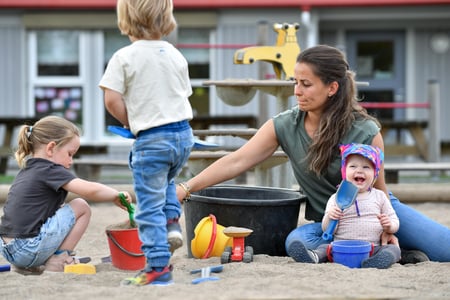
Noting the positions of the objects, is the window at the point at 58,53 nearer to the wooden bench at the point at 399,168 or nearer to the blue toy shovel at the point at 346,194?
the wooden bench at the point at 399,168

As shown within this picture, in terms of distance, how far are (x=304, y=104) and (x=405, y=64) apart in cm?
961

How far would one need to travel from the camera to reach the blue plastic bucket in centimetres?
376

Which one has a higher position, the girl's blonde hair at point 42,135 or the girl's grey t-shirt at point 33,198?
the girl's blonde hair at point 42,135

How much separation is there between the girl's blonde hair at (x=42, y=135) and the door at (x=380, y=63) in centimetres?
959

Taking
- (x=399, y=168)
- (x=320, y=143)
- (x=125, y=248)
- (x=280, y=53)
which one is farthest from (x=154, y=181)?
(x=399, y=168)

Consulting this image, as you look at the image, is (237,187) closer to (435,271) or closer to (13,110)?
(435,271)

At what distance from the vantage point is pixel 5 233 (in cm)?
398

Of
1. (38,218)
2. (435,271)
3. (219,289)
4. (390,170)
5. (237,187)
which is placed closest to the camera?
(219,289)

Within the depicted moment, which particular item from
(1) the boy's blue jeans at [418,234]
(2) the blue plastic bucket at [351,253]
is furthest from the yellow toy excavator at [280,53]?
(2) the blue plastic bucket at [351,253]

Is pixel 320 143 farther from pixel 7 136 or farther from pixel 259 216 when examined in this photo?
pixel 7 136

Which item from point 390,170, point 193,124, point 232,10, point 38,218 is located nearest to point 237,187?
point 38,218

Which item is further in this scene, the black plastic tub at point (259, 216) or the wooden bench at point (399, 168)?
the wooden bench at point (399, 168)

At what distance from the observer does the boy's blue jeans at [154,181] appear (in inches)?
126

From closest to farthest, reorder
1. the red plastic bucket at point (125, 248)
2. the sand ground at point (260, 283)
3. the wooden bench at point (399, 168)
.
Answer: the sand ground at point (260, 283) < the red plastic bucket at point (125, 248) < the wooden bench at point (399, 168)
